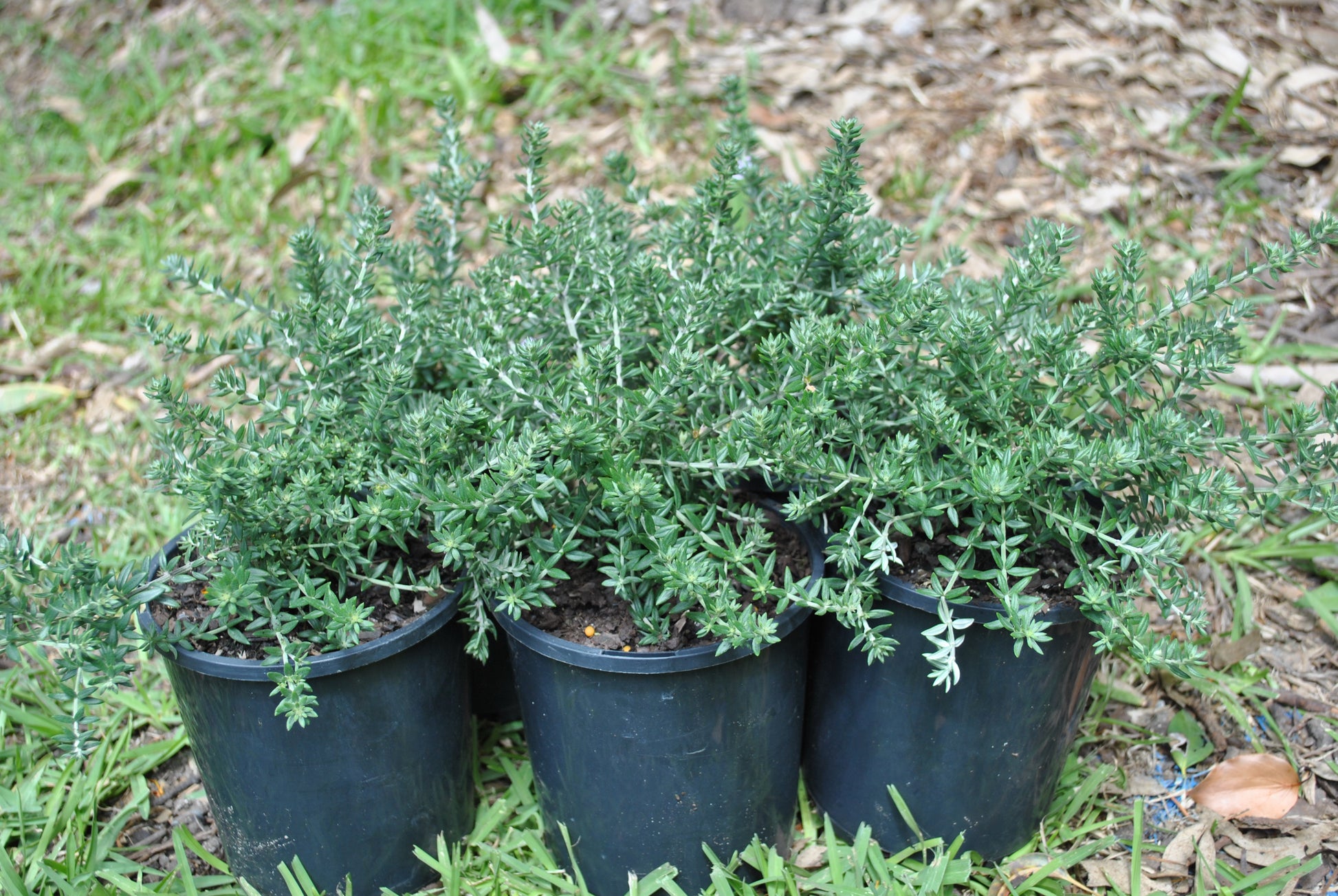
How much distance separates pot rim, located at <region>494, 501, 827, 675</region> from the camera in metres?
1.86

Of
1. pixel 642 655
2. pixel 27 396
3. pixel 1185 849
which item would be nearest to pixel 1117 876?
pixel 1185 849

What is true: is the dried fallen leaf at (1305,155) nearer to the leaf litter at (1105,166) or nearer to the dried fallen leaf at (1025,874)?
the leaf litter at (1105,166)

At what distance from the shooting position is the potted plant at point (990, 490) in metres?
1.81

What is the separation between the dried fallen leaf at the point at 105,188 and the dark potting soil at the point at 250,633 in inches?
121

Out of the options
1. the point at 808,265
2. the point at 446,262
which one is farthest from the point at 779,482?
the point at 446,262

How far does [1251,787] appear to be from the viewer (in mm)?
2271

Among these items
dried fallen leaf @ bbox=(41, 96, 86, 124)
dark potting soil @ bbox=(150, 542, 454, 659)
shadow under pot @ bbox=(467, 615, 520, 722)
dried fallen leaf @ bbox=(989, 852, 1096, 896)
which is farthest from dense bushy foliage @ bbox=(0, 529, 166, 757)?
dried fallen leaf @ bbox=(41, 96, 86, 124)

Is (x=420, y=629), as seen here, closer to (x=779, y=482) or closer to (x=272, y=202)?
(x=779, y=482)

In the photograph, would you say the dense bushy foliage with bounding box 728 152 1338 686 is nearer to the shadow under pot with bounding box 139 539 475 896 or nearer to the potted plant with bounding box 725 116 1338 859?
the potted plant with bounding box 725 116 1338 859

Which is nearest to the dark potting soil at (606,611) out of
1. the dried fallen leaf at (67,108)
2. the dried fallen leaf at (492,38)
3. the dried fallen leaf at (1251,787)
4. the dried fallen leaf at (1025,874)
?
the dried fallen leaf at (1025,874)

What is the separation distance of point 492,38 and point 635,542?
329 cm

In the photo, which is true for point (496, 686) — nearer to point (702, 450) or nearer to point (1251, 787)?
point (702, 450)

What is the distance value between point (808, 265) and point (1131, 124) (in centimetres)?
234

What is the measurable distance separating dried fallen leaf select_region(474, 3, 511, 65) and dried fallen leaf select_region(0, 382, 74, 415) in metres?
2.13
